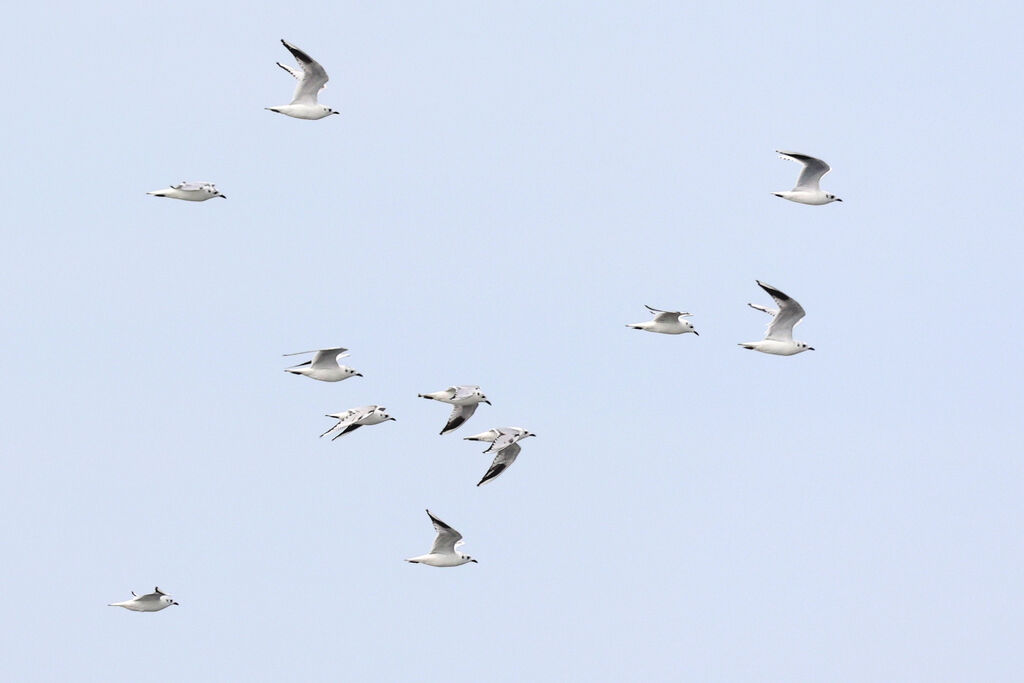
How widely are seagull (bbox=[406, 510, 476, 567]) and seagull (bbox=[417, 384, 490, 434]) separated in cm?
362

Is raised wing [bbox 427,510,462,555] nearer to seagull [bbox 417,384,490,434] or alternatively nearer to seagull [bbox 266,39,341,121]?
seagull [bbox 417,384,490,434]

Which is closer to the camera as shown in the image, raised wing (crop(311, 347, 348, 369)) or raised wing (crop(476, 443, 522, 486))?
raised wing (crop(311, 347, 348, 369))

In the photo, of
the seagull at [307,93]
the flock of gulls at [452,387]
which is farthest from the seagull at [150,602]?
the seagull at [307,93]

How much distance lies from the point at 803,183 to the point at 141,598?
72.8 feet

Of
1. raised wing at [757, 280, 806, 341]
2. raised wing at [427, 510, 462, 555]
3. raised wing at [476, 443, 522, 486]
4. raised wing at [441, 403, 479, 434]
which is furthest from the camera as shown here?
raised wing at [441, 403, 479, 434]

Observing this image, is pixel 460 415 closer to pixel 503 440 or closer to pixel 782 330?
pixel 503 440

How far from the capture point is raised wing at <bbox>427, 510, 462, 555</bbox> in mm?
55000

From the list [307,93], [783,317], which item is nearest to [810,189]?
[783,317]

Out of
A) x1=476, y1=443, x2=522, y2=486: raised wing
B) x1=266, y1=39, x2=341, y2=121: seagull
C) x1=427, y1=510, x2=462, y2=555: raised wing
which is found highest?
x1=266, y1=39, x2=341, y2=121: seagull

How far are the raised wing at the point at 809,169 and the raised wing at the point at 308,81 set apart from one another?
1304 centimetres

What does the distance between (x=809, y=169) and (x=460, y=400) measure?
39.4ft

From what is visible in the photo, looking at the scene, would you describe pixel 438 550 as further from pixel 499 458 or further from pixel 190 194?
pixel 190 194

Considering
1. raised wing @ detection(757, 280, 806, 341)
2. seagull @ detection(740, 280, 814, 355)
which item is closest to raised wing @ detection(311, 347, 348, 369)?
seagull @ detection(740, 280, 814, 355)

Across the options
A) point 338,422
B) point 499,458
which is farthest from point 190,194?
point 499,458
